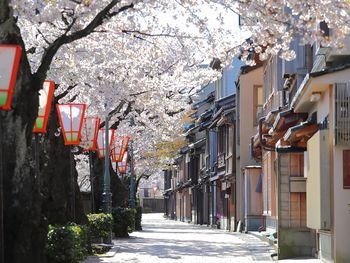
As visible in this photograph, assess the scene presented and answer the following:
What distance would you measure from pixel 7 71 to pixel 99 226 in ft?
51.4

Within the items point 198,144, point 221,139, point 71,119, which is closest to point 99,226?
point 71,119

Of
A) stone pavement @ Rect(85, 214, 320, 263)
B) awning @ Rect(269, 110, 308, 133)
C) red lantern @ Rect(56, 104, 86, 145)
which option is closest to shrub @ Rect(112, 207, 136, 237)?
stone pavement @ Rect(85, 214, 320, 263)

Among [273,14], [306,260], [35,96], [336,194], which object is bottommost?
[306,260]

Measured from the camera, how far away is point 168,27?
66.7 ft

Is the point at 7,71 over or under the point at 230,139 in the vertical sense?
under

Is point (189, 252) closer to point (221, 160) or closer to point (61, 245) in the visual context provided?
point (61, 245)

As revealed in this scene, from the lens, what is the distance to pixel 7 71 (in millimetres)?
11312

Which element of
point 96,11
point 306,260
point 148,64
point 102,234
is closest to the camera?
point 96,11

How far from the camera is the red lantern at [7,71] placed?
11273 mm

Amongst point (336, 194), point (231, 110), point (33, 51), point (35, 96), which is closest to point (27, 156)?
point (35, 96)

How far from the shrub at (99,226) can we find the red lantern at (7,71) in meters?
15.0

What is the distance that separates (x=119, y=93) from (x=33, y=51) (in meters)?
6.52

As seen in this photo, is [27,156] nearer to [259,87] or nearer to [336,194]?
[336,194]

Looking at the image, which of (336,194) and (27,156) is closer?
(27,156)
